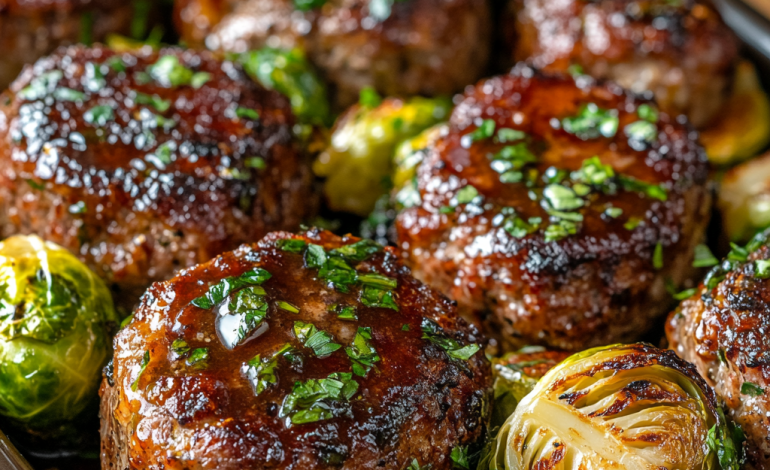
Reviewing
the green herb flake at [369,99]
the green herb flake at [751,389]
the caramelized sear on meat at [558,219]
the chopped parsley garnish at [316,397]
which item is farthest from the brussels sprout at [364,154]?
the green herb flake at [751,389]

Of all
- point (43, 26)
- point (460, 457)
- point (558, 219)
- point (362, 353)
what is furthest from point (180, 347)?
point (43, 26)

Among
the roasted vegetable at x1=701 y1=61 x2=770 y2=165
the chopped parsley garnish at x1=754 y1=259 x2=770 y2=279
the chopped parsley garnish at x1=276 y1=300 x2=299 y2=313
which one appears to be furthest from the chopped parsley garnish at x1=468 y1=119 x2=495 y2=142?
the roasted vegetable at x1=701 y1=61 x2=770 y2=165

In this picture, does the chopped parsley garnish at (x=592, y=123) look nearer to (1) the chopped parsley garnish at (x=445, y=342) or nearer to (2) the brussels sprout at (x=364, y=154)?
(2) the brussels sprout at (x=364, y=154)

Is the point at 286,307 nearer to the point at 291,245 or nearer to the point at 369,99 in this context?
the point at 291,245

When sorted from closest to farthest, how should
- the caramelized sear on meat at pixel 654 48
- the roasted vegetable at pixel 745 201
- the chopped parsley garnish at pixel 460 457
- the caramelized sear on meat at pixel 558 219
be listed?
the chopped parsley garnish at pixel 460 457 → the caramelized sear on meat at pixel 558 219 → the roasted vegetable at pixel 745 201 → the caramelized sear on meat at pixel 654 48

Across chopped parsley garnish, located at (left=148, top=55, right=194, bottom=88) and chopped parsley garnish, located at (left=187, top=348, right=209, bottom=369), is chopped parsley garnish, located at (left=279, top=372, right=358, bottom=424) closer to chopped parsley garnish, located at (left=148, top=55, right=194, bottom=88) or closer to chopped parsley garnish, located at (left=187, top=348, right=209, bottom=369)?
chopped parsley garnish, located at (left=187, top=348, right=209, bottom=369)

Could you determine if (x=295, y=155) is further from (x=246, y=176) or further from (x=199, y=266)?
(x=199, y=266)

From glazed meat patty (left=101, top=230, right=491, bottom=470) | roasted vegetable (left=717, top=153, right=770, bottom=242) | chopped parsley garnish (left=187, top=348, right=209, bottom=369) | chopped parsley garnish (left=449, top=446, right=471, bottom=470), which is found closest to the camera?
glazed meat patty (left=101, top=230, right=491, bottom=470)
